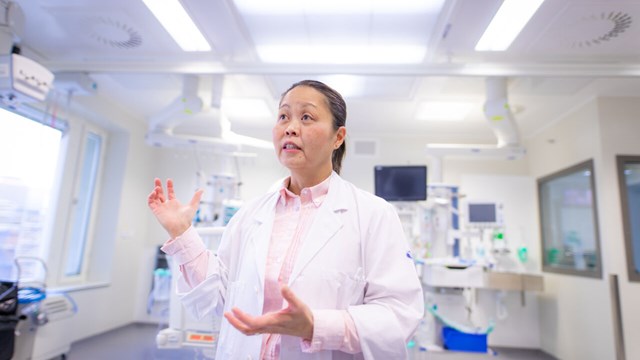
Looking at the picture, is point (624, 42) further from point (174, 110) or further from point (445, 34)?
point (174, 110)

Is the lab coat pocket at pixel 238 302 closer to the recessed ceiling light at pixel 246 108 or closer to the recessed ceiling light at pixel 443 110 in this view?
the recessed ceiling light at pixel 246 108

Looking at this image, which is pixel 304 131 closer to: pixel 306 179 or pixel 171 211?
pixel 306 179

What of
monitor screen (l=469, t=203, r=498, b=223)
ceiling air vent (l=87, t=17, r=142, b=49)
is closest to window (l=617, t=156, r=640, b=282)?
monitor screen (l=469, t=203, r=498, b=223)

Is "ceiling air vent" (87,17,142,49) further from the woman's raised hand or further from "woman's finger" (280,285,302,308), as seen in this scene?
"woman's finger" (280,285,302,308)

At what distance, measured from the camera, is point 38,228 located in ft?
12.2

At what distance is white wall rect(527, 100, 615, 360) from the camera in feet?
11.0

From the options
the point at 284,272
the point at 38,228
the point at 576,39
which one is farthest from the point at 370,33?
the point at 38,228

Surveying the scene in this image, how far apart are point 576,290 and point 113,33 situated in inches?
190

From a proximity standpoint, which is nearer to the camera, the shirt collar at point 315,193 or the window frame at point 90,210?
the shirt collar at point 315,193

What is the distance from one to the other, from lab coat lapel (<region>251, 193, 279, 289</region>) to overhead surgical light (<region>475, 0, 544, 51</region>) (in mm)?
2113

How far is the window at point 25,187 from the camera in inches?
127

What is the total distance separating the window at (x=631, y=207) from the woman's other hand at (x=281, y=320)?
374 cm

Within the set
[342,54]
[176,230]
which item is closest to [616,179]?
[342,54]

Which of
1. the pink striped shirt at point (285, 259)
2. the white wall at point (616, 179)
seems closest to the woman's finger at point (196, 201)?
the pink striped shirt at point (285, 259)
